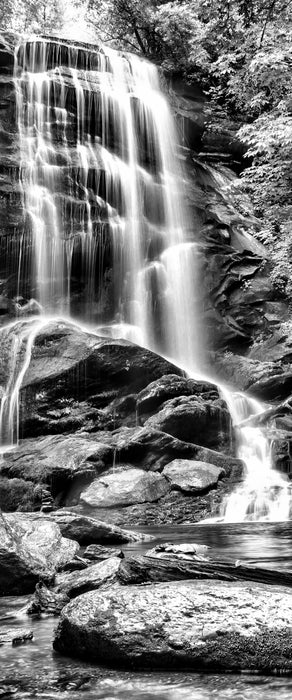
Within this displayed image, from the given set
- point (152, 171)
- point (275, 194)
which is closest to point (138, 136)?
point (152, 171)

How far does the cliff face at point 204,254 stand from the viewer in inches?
885

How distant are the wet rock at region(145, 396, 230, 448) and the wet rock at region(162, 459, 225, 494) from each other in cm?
165

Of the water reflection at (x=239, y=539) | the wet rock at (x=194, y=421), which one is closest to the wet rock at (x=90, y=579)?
the water reflection at (x=239, y=539)

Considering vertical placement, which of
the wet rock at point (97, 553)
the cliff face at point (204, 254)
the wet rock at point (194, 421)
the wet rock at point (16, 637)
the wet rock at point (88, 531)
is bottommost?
the wet rock at point (16, 637)

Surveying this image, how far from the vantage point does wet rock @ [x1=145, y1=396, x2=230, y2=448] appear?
1588 cm

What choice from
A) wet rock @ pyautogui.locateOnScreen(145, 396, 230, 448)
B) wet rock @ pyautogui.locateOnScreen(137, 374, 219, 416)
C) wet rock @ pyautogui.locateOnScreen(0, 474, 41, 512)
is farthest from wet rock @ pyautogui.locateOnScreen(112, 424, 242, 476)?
wet rock @ pyautogui.locateOnScreen(0, 474, 41, 512)

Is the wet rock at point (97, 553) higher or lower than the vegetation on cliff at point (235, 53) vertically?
lower

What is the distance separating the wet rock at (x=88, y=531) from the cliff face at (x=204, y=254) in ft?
46.7

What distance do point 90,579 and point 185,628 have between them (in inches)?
67.4

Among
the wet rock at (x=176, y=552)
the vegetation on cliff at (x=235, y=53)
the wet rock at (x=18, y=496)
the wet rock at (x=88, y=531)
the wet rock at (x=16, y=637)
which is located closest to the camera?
the wet rock at (x=16, y=637)

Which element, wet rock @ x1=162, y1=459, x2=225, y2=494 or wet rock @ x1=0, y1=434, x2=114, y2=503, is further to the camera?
wet rock @ x1=0, y1=434, x2=114, y2=503

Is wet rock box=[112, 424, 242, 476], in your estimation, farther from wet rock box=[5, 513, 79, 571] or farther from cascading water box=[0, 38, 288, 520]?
wet rock box=[5, 513, 79, 571]

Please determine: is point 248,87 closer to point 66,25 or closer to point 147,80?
point 147,80

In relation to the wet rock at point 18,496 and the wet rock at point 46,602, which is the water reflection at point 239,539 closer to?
the wet rock at point 46,602
